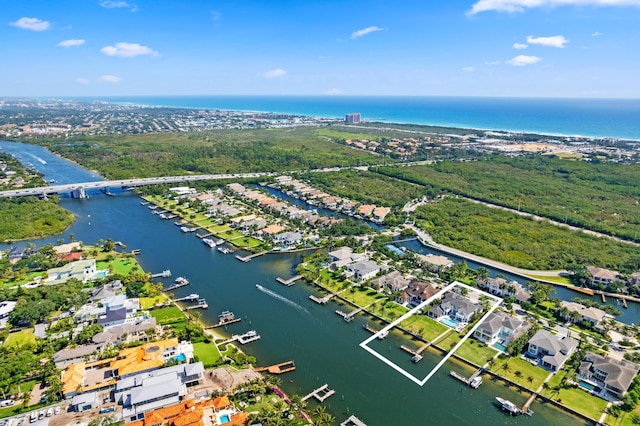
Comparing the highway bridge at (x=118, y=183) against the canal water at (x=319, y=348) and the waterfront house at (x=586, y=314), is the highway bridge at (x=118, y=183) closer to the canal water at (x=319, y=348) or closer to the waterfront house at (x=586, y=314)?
the canal water at (x=319, y=348)

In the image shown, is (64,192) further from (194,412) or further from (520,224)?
(520,224)

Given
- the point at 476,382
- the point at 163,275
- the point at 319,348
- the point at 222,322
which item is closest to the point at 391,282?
the point at 319,348

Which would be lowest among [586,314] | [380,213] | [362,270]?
[586,314]

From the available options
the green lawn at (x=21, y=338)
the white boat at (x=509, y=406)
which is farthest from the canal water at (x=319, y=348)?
the green lawn at (x=21, y=338)

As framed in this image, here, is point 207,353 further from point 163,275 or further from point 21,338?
point 163,275

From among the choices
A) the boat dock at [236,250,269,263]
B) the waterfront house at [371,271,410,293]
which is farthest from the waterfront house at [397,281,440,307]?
the boat dock at [236,250,269,263]

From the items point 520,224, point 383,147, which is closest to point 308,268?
point 520,224
